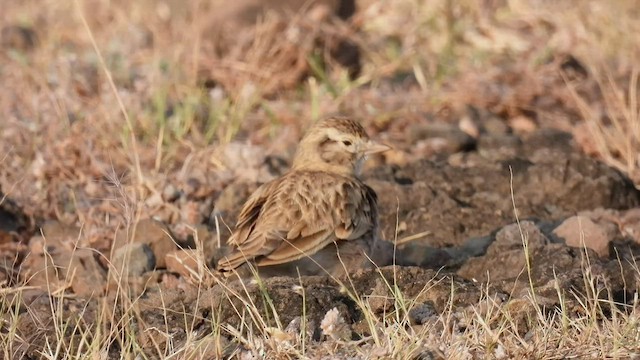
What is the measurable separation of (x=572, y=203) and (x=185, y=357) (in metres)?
3.55

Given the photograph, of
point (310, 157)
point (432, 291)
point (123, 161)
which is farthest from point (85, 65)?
point (432, 291)

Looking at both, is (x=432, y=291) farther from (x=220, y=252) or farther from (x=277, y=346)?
(x=220, y=252)

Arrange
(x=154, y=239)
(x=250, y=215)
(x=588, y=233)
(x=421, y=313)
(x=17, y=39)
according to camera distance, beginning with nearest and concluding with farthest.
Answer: (x=421, y=313)
(x=250, y=215)
(x=588, y=233)
(x=154, y=239)
(x=17, y=39)

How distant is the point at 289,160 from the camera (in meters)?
8.41

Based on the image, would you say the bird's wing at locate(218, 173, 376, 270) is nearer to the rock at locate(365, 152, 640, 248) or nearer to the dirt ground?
the dirt ground

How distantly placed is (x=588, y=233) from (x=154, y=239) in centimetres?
210

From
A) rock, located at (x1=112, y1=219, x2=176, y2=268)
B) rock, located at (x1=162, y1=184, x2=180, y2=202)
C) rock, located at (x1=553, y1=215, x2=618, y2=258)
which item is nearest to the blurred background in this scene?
rock, located at (x1=162, y1=184, x2=180, y2=202)

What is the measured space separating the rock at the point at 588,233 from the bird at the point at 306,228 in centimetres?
96

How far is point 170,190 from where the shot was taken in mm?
7383

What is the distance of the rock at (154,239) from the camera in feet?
21.3

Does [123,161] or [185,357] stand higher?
[185,357]

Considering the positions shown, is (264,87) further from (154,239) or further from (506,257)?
(506,257)

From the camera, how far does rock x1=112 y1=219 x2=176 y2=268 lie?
6.50 m

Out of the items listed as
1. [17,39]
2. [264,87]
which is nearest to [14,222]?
[264,87]
